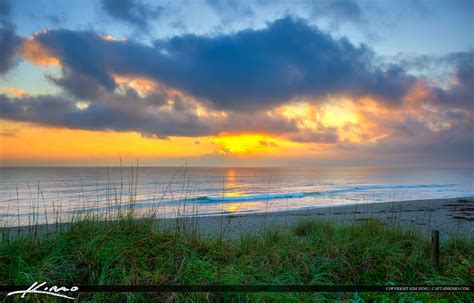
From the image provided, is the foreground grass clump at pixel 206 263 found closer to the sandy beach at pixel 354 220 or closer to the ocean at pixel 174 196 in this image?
the ocean at pixel 174 196

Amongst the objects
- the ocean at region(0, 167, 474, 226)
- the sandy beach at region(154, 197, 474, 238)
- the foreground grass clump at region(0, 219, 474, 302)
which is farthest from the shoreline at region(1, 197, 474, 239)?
the foreground grass clump at region(0, 219, 474, 302)

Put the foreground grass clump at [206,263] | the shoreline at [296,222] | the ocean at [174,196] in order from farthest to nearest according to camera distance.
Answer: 1. the ocean at [174,196]
2. the shoreline at [296,222]
3. the foreground grass clump at [206,263]

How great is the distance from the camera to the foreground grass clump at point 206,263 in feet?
12.0

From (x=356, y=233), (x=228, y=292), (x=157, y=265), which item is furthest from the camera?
(x=356, y=233)

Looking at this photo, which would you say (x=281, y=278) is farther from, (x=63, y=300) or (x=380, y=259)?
(x=63, y=300)

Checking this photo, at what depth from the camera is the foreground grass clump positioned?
3668 mm

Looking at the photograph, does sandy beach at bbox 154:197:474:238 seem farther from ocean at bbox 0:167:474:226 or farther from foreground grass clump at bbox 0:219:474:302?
foreground grass clump at bbox 0:219:474:302

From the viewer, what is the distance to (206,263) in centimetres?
432

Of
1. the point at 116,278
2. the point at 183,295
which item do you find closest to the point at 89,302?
the point at 116,278

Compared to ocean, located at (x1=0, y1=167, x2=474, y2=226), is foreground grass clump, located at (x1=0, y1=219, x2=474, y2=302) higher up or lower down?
higher up

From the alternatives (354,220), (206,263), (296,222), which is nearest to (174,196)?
(296,222)

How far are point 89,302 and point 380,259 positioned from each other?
14.3 feet

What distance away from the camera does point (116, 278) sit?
12.6 ft

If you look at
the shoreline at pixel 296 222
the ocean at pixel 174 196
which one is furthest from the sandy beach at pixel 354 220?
the ocean at pixel 174 196
